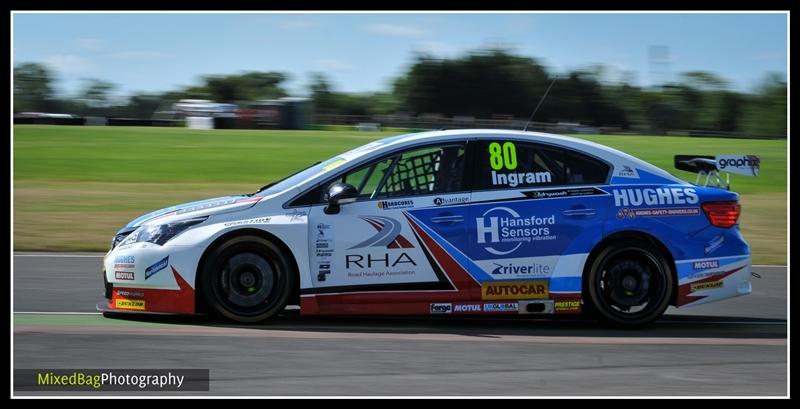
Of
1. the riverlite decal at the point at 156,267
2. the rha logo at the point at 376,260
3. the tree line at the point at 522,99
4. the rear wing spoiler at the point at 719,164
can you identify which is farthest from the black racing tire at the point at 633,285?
the tree line at the point at 522,99

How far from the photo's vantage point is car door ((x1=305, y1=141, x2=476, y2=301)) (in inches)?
275

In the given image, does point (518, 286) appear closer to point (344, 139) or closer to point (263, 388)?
point (263, 388)

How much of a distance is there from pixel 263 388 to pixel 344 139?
2897 centimetres

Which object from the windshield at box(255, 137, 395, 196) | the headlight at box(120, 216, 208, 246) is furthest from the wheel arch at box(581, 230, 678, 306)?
the headlight at box(120, 216, 208, 246)

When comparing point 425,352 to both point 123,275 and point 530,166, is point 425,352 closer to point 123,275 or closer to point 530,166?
point 530,166

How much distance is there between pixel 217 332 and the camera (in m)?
6.70

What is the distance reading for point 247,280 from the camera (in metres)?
7.00

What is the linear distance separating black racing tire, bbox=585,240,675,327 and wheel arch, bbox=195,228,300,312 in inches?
86.8

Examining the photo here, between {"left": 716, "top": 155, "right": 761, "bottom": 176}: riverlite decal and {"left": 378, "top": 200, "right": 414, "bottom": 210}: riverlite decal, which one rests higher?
{"left": 716, "top": 155, "right": 761, "bottom": 176}: riverlite decal

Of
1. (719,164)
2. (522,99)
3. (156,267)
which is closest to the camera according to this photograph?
(156,267)

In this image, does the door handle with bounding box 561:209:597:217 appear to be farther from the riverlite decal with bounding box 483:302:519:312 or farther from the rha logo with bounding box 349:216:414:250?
the rha logo with bounding box 349:216:414:250

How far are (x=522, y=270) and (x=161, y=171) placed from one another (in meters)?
19.3

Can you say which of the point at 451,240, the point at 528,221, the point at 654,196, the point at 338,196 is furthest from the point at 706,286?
the point at 338,196
